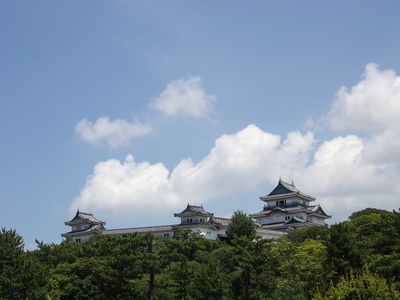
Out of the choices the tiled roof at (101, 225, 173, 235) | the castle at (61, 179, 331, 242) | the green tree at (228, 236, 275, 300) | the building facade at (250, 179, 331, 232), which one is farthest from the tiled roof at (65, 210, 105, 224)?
the green tree at (228, 236, 275, 300)

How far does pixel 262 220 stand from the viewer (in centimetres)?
7538

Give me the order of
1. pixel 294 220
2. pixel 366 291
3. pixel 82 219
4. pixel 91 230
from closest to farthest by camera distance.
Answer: pixel 366 291 < pixel 294 220 < pixel 91 230 < pixel 82 219

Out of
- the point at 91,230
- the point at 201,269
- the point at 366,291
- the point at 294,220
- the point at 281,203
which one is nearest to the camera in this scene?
the point at 366,291

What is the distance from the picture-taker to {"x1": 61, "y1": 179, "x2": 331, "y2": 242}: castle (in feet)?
219

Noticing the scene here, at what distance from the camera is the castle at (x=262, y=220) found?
219 feet

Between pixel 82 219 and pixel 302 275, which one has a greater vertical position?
pixel 82 219

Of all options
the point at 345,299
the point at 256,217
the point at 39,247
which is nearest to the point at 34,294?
the point at 39,247

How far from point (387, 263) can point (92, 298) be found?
21.5 metres

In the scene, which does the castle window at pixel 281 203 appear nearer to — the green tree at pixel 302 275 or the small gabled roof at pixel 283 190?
the small gabled roof at pixel 283 190

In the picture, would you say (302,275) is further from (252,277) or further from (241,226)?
(241,226)

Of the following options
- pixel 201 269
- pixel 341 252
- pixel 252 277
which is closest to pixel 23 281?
pixel 201 269

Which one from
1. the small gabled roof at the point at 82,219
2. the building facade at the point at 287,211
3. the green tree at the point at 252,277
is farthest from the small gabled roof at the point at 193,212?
the green tree at the point at 252,277

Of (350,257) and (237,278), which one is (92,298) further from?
(350,257)

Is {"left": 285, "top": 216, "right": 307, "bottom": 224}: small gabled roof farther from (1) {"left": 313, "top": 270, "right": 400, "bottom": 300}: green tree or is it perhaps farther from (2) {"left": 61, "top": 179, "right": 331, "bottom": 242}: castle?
(1) {"left": 313, "top": 270, "right": 400, "bottom": 300}: green tree
